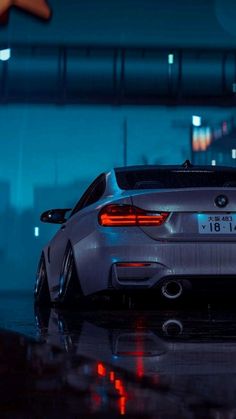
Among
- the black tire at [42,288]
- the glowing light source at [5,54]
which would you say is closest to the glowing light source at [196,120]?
the glowing light source at [5,54]

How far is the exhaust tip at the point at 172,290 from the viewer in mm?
8375

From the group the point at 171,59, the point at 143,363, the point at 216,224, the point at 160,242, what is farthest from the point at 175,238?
the point at 171,59

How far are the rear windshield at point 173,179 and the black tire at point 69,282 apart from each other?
73 cm

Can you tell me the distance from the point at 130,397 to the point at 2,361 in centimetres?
139

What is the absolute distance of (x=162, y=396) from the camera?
4328mm

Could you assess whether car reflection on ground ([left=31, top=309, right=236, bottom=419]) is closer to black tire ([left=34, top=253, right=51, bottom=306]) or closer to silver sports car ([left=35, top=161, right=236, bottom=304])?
silver sports car ([left=35, top=161, right=236, bottom=304])

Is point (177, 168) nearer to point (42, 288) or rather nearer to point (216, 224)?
point (216, 224)

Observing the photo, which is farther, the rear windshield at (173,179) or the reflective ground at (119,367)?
the rear windshield at (173,179)

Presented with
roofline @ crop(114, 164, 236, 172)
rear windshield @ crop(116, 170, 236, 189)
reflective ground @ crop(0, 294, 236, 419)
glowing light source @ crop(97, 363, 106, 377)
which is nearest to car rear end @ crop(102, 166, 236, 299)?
reflective ground @ crop(0, 294, 236, 419)

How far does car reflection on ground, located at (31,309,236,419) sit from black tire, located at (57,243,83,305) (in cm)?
50

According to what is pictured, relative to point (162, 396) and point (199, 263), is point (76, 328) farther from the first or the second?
point (162, 396)

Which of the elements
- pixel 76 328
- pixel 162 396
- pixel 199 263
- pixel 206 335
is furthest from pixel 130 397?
pixel 199 263

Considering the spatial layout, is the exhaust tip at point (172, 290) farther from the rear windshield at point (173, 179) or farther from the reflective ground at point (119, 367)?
the rear windshield at point (173, 179)

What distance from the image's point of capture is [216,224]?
Answer: 8.41 metres
